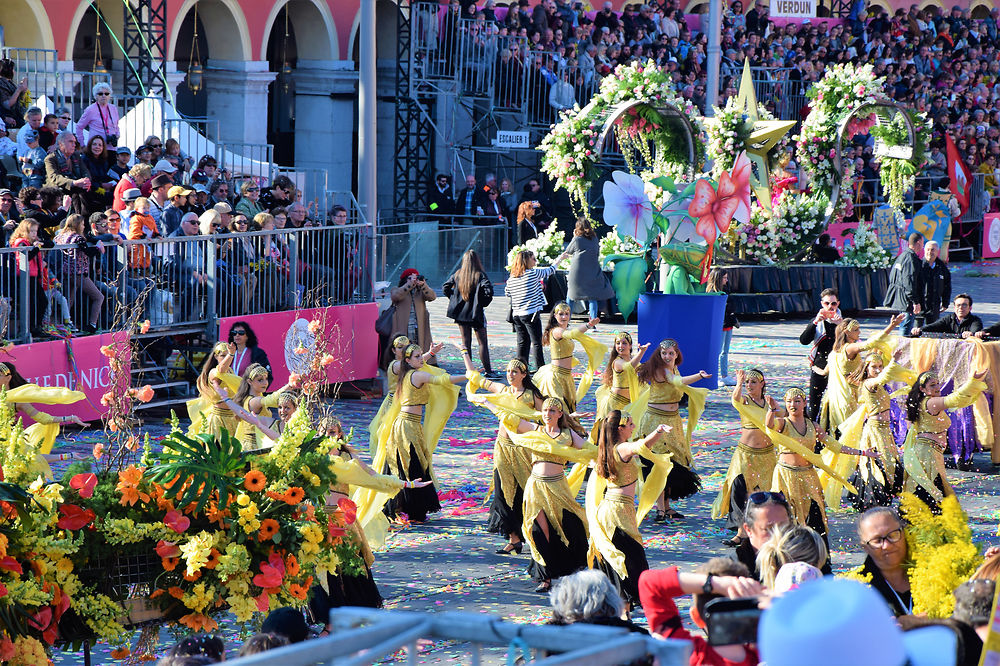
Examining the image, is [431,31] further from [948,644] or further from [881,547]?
[948,644]

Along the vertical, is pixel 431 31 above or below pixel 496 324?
above

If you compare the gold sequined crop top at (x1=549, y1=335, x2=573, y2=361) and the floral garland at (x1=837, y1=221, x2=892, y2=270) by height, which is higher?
the floral garland at (x1=837, y1=221, x2=892, y2=270)

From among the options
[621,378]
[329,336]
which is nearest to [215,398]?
[621,378]

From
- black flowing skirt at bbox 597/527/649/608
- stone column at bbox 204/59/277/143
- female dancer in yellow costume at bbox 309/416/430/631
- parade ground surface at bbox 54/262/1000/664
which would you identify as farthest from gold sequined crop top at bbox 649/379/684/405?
stone column at bbox 204/59/277/143

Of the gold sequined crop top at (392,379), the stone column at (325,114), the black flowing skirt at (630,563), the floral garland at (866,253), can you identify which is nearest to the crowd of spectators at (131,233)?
the gold sequined crop top at (392,379)

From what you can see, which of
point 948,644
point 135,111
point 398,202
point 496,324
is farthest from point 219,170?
point 948,644

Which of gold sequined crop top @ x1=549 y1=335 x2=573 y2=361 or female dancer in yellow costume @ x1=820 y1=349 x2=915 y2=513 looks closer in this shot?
female dancer in yellow costume @ x1=820 y1=349 x2=915 y2=513

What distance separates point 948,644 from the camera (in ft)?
11.0

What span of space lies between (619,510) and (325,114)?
18969mm

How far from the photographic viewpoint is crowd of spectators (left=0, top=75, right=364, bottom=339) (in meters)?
13.0

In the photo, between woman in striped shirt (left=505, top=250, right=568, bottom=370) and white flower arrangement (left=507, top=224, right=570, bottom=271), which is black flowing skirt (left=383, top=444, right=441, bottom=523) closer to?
woman in striped shirt (left=505, top=250, right=568, bottom=370)

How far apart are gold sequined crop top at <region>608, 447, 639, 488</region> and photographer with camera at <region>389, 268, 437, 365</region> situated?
6439 millimetres

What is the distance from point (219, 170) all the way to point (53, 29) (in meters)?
4.89

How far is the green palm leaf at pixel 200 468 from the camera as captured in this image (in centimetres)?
665
